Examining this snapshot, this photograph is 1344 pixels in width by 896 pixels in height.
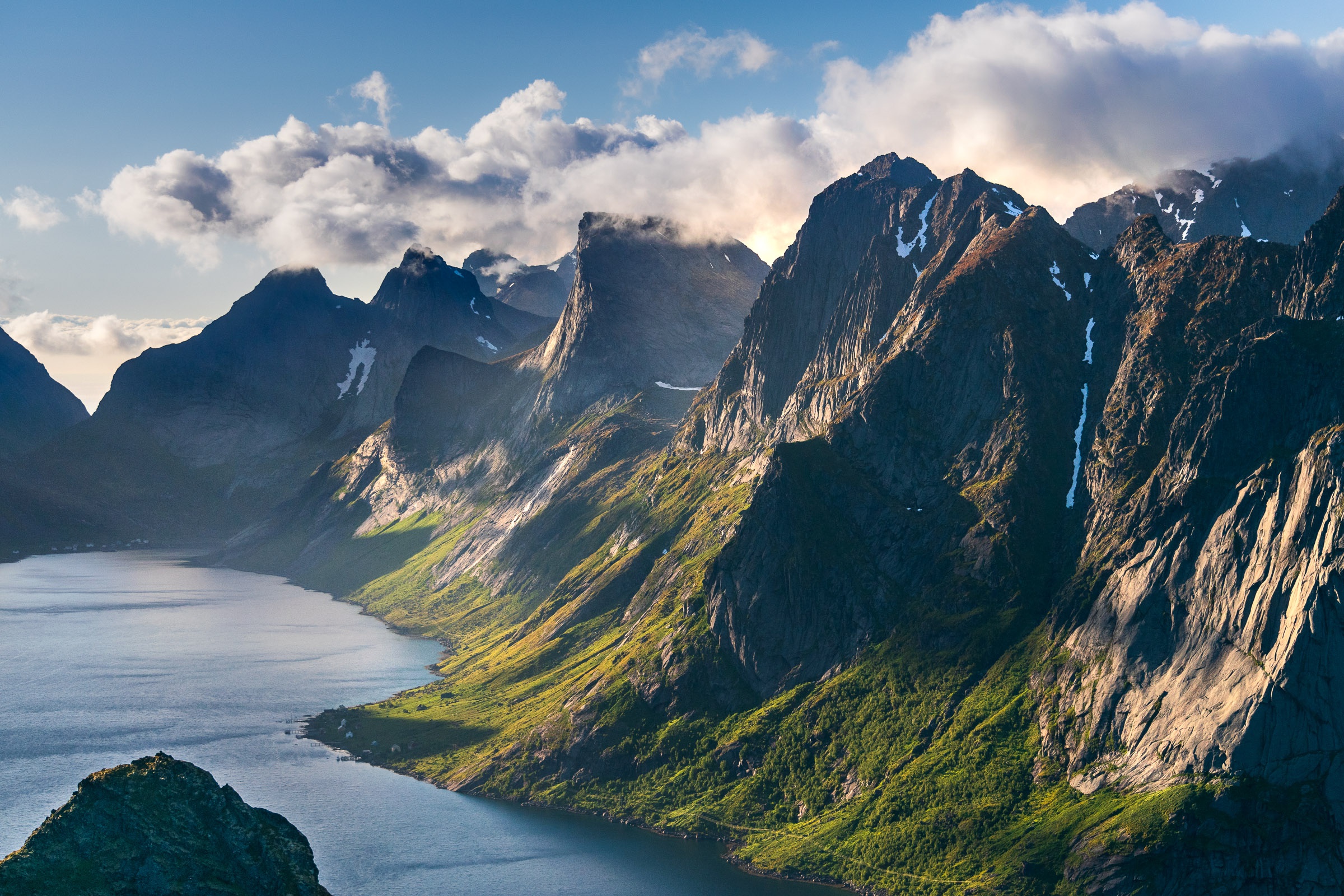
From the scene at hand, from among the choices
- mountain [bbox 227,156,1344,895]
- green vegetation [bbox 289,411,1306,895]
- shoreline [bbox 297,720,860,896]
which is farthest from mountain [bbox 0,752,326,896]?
mountain [bbox 227,156,1344,895]

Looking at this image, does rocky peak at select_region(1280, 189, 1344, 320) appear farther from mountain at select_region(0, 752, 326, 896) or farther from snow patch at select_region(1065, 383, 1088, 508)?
mountain at select_region(0, 752, 326, 896)

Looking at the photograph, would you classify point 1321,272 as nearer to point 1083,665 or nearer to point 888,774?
point 1083,665

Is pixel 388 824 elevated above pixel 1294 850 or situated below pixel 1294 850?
below

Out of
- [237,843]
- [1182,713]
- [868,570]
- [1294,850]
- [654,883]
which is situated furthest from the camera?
[868,570]

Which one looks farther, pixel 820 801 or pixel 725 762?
pixel 725 762

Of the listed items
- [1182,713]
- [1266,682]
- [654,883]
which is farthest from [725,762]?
[1266,682]

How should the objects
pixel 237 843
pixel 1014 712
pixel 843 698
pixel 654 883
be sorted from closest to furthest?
1. pixel 237 843
2. pixel 654 883
3. pixel 1014 712
4. pixel 843 698

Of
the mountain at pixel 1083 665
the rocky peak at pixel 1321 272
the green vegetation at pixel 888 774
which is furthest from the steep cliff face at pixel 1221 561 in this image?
the green vegetation at pixel 888 774

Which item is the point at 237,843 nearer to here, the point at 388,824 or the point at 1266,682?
the point at 388,824
